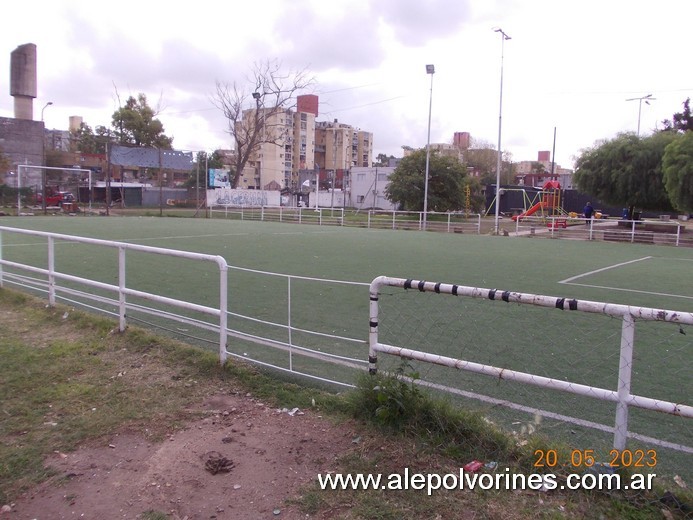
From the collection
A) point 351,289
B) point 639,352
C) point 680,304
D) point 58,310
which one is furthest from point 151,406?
point 680,304

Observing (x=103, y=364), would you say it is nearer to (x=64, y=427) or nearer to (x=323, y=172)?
(x=64, y=427)

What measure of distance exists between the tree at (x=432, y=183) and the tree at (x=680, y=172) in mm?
16514

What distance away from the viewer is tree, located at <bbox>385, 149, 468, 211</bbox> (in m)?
40.9

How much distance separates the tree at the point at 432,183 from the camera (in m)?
40.9

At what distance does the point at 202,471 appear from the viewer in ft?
12.1

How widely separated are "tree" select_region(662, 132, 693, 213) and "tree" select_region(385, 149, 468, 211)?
54.2 ft

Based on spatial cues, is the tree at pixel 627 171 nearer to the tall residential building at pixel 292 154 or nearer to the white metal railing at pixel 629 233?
the white metal railing at pixel 629 233

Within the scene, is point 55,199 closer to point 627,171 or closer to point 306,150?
point 627,171

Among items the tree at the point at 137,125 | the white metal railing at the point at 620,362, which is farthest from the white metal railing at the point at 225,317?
the tree at the point at 137,125

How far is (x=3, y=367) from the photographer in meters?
5.44

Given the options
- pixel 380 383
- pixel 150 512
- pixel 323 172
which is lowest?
pixel 150 512

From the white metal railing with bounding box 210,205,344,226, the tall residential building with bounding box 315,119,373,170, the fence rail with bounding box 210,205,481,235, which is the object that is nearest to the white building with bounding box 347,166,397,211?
the fence rail with bounding box 210,205,481,235

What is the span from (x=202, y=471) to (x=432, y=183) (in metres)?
39.2

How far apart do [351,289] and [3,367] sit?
231 inches
